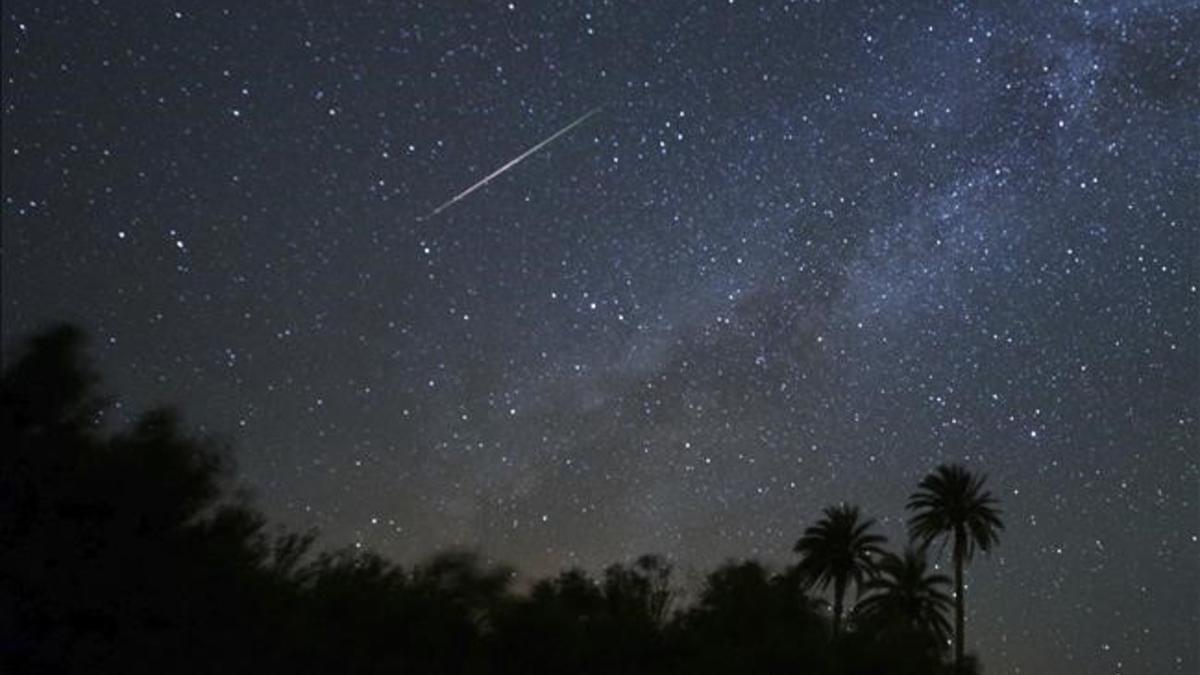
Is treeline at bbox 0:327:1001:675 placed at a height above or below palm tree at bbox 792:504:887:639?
below

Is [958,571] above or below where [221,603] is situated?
above

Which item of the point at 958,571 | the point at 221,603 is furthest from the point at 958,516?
the point at 221,603

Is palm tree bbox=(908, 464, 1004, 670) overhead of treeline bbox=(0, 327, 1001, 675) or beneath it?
overhead

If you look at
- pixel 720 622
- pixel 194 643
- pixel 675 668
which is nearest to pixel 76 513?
pixel 194 643

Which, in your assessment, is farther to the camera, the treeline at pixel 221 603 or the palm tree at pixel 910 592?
the palm tree at pixel 910 592

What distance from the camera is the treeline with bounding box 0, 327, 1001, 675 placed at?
66.2 ft

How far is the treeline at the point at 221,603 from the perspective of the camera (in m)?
20.2

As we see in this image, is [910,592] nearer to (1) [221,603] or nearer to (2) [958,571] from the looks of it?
(2) [958,571]

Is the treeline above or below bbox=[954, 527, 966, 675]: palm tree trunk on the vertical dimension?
below

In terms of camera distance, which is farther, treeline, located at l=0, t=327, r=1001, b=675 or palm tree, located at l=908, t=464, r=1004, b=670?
palm tree, located at l=908, t=464, r=1004, b=670

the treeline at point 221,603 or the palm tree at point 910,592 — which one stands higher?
the palm tree at point 910,592

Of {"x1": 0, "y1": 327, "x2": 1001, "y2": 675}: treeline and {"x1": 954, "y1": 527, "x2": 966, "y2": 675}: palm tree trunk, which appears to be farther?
{"x1": 954, "y1": 527, "x2": 966, "y2": 675}: palm tree trunk

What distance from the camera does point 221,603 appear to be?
73.5 feet

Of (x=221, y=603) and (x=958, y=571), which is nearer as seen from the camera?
(x=221, y=603)
